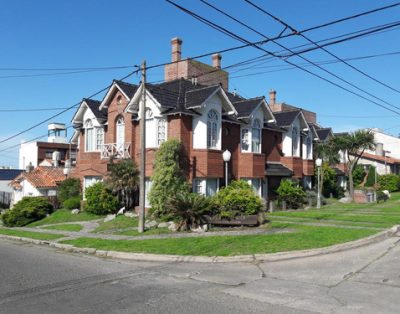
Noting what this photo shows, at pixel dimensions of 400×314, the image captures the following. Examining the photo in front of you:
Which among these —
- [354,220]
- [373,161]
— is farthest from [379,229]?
[373,161]

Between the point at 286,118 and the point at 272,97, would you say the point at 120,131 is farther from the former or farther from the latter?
the point at 272,97

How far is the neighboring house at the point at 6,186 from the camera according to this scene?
4406 centimetres

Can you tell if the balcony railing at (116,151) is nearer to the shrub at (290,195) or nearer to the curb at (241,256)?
the shrub at (290,195)

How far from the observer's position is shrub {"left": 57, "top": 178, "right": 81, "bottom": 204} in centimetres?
3027

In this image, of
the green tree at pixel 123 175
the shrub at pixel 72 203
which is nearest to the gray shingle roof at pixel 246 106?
the green tree at pixel 123 175

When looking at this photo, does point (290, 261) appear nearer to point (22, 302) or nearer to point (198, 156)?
point (22, 302)

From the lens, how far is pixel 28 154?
68000 millimetres

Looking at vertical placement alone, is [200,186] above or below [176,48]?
below

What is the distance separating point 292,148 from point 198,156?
10.5m

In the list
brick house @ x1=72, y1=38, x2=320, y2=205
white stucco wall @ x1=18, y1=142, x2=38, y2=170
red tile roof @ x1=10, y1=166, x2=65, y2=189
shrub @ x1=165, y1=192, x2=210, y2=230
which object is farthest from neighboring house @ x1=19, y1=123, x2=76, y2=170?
shrub @ x1=165, y1=192, x2=210, y2=230

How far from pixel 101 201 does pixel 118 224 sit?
12.8 feet

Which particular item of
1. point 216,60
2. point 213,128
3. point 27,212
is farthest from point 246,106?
point 27,212

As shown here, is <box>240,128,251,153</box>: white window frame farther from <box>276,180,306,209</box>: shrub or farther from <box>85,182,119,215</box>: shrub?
<box>85,182,119,215</box>: shrub

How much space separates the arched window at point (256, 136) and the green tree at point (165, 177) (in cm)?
658
